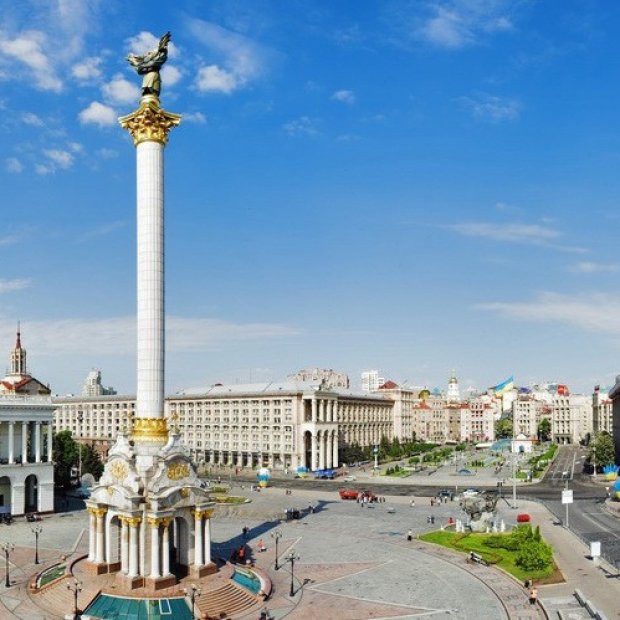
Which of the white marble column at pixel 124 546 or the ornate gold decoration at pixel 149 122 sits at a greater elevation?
the ornate gold decoration at pixel 149 122

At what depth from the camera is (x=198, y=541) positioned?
50.8m

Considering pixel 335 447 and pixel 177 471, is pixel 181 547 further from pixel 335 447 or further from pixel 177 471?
pixel 335 447

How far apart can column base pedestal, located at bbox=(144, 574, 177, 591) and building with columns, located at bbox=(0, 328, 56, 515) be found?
129ft

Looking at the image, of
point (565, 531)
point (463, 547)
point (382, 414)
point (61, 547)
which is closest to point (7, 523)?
point (61, 547)

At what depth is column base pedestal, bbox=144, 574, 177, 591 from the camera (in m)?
47.1

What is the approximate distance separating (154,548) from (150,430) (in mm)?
8424

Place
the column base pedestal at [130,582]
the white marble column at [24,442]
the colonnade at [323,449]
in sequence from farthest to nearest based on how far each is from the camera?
the colonnade at [323,449], the white marble column at [24,442], the column base pedestal at [130,582]

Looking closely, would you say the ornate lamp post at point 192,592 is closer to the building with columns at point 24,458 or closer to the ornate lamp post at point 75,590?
the ornate lamp post at point 75,590

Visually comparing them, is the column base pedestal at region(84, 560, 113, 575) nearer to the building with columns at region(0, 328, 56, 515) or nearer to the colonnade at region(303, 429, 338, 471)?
the building with columns at region(0, 328, 56, 515)

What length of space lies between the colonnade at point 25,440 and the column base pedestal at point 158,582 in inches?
1584

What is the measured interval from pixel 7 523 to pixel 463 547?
47.8m

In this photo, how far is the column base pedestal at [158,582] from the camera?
155 ft

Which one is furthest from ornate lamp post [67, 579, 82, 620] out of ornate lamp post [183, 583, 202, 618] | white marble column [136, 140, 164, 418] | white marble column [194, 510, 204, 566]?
white marble column [136, 140, 164, 418]

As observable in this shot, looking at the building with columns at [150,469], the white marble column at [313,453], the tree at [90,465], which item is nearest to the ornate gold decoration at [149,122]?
the building with columns at [150,469]
